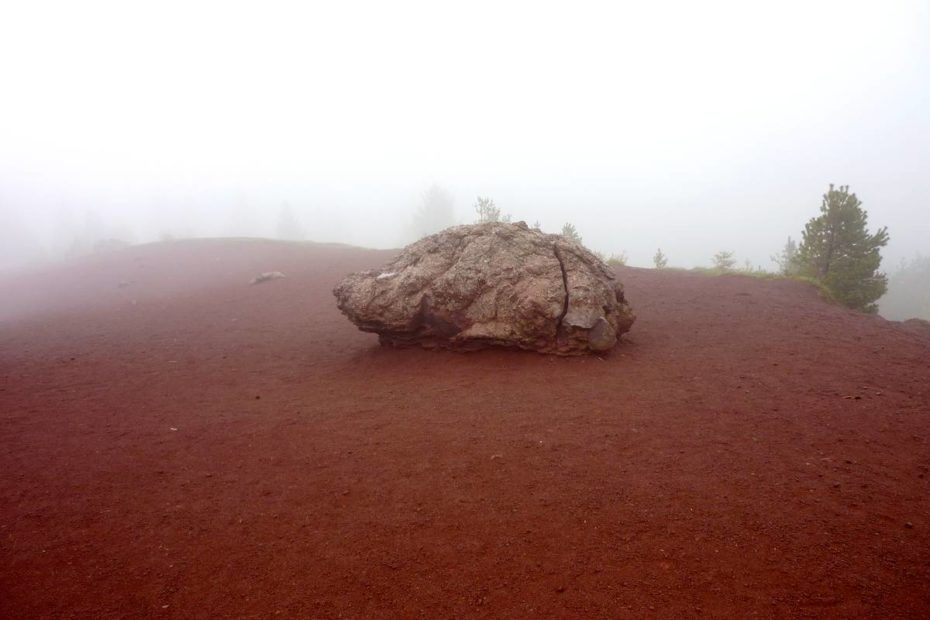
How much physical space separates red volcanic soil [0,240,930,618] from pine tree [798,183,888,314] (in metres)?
8.46

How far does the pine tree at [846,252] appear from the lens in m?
18.5

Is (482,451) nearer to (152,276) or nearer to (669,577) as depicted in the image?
(669,577)

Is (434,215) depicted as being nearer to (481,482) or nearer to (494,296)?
(494,296)

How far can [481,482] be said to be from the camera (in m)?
5.77

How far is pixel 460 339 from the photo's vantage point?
11.1 m

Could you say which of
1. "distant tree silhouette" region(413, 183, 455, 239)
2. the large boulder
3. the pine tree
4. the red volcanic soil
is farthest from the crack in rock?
"distant tree silhouette" region(413, 183, 455, 239)

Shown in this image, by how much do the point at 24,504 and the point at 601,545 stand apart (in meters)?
7.14

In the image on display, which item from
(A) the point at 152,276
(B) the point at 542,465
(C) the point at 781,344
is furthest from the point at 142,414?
(A) the point at 152,276

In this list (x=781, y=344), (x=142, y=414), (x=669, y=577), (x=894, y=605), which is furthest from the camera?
(x=781, y=344)

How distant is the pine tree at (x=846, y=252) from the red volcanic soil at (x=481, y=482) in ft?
27.7

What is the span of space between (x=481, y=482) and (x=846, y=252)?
2188 centimetres

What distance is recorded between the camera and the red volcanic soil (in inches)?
161

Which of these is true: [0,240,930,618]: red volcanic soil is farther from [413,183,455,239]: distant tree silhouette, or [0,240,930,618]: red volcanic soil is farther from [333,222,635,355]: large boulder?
[413,183,455,239]: distant tree silhouette

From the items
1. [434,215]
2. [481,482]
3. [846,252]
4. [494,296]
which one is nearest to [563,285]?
[494,296]
